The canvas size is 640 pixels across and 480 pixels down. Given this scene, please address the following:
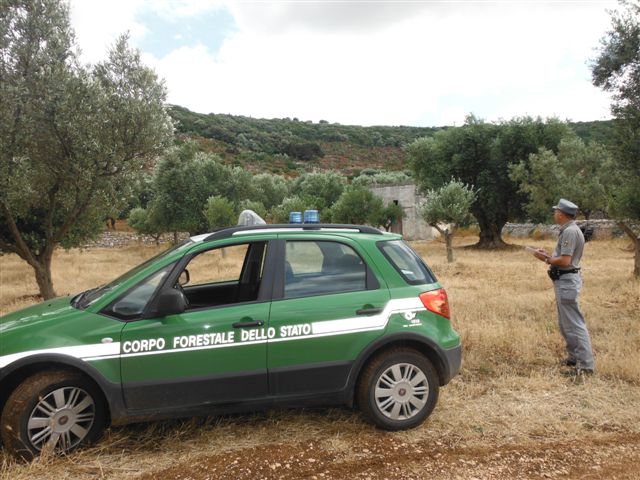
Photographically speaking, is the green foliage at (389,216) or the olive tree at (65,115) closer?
the olive tree at (65,115)

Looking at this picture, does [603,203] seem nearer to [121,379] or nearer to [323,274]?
[323,274]

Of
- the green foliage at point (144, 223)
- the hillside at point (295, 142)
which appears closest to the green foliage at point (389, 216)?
the green foliage at point (144, 223)

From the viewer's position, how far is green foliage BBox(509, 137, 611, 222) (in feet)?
77.2

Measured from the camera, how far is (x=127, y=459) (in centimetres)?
347

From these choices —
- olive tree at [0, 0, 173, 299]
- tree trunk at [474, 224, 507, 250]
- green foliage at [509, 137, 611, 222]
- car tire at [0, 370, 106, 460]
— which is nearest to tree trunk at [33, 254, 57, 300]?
olive tree at [0, 0, 173, 299]

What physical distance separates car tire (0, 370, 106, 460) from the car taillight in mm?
2764

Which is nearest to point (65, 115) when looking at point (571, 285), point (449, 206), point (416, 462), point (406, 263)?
point (406, 263)

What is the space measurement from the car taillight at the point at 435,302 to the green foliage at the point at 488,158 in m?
28.0

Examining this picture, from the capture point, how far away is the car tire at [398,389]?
12.7ft

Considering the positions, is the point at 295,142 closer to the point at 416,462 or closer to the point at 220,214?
the point at 220,214

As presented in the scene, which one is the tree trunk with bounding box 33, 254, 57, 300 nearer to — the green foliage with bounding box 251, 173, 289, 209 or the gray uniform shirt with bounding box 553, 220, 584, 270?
the gray uniform shirt with bounding box 553, 220, 584, 270

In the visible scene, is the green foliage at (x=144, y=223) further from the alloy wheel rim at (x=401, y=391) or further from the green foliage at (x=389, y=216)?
the alloy wheel rim at (x=401, y=391)

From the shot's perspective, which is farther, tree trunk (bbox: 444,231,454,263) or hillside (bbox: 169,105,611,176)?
hillside (bbox: 169,105,611,176)

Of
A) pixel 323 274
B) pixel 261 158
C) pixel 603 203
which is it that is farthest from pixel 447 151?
pixel 261 158
